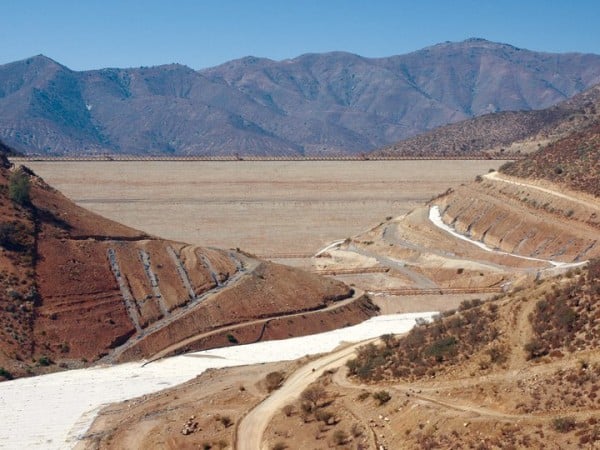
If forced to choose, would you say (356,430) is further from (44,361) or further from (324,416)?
(44,361)

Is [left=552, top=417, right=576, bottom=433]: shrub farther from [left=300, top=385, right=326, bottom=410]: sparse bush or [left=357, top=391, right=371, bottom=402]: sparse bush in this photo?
[left=300, top=385, right=326, bottom=410]: sparse bush

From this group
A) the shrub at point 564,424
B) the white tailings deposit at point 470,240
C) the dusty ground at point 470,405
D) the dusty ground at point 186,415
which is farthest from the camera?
the white tailings deposit at point 470,240

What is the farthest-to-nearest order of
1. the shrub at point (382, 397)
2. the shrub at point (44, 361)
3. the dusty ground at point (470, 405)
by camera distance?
the shrub at point (44, 361), the shrub at point (382, 397), the dusty ground at point (470, 405)

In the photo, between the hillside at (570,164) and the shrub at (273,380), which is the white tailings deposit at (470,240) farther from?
the shrub at (273,380)

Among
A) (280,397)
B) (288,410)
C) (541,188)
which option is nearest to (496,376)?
(288,410)

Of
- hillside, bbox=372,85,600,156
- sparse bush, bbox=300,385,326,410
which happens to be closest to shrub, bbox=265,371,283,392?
sparse bush, bbox=300,385,326,410

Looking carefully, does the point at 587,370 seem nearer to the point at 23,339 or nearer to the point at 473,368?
the point at 473,368

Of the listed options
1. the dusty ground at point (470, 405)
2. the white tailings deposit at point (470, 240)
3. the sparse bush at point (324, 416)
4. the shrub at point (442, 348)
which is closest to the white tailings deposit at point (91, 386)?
the dusty ground at point (470, 405)
